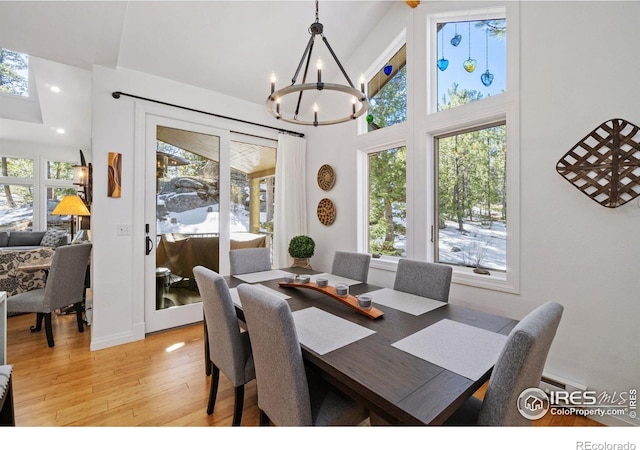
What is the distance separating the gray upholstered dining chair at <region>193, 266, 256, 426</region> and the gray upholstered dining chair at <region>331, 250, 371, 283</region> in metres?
1.07

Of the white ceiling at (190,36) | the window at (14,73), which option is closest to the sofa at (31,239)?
the window at (14,73)

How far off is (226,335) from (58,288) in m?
2.30

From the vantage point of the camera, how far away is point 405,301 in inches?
69.2

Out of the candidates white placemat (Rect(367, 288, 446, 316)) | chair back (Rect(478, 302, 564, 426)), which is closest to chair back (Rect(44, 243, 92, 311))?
white placemat (Rect(367, 288, 446, 316))

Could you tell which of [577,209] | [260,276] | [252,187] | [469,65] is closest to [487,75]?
[469,65]

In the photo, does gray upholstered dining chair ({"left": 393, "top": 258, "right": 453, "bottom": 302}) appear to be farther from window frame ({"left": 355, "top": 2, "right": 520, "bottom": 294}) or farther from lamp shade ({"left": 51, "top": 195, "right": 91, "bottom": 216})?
lamp shade ({"left": 51, "top": 195, "right": 91, "bottom": 216})

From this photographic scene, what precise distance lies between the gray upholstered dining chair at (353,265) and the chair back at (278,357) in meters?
1.29

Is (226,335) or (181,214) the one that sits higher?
(181,214)

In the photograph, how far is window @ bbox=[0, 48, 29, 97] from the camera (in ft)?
15.1

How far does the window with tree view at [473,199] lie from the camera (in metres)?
2.29

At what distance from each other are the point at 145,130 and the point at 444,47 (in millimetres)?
3025

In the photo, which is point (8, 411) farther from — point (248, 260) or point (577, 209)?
point (577, 209)
